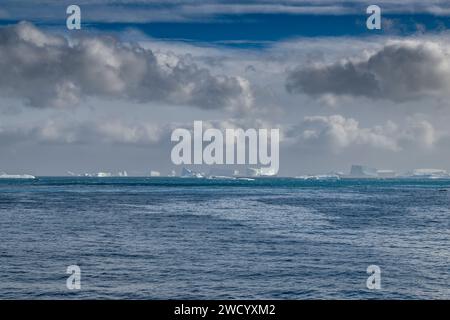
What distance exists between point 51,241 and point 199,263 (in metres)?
20.3

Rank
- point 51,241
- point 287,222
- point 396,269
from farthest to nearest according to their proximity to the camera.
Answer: point 287,222, point 51,241, point 396,269

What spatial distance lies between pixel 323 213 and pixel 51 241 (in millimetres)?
51039

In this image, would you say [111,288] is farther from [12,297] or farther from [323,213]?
[323,213]

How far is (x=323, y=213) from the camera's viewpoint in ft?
326

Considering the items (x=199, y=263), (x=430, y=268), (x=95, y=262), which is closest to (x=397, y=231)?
(x=430, y=268)

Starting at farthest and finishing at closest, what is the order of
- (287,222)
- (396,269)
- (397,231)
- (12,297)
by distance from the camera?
(287,222), (397,231), (396,269), (12,297)

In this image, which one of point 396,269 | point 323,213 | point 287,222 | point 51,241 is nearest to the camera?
point 396,269
